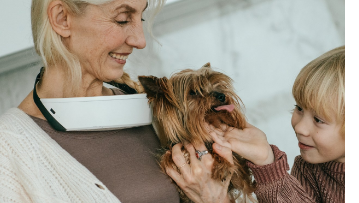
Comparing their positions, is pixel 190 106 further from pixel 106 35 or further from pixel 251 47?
pixel 251 47

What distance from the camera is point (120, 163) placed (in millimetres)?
1424

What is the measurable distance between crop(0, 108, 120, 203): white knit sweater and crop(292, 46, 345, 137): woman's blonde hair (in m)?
0.74

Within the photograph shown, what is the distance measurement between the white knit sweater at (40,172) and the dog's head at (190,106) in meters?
0.38


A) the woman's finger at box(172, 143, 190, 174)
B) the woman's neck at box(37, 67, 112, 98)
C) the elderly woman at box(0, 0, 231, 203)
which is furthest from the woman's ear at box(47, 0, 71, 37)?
the woman's finger at box(172, 143, 190, 174)

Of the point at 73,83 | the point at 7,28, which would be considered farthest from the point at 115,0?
the point at 7,28

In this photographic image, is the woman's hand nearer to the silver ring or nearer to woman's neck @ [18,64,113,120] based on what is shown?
the silver ring

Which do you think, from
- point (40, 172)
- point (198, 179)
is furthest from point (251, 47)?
point (40, 172)

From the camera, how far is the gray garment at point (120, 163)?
4.50ft

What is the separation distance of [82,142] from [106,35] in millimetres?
402

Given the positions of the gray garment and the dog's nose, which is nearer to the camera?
the gray garment

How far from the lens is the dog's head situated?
1505 millimetres

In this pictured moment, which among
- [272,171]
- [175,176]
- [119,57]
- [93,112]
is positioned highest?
[119,57]

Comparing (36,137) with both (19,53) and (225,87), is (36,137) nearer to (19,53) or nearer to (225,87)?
(225,87)

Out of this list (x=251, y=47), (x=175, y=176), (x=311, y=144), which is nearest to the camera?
(x=311, y=144)
